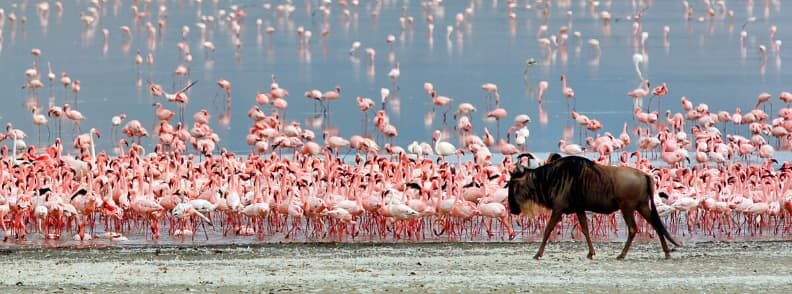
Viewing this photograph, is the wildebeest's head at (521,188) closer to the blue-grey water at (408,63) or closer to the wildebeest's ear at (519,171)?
the wildebeest's ear at (519,171)

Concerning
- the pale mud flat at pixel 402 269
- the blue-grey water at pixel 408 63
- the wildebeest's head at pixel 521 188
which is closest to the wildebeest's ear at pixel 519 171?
the wildebeest's head at pixel 521 188

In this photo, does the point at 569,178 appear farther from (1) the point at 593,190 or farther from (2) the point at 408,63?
(2) the point at 408,63

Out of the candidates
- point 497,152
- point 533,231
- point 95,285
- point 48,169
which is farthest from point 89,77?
point 95,285

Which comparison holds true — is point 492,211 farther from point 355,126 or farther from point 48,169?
point 355,126

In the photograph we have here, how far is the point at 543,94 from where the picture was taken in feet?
96.2

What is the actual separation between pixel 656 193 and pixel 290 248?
3.33 metres

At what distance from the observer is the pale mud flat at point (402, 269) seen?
9.35 metres

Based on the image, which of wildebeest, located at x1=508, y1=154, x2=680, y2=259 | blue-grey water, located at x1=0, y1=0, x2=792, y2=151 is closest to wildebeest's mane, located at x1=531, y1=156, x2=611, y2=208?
wildebeest, located at x1=508, y1=154, x2=680, y2=259

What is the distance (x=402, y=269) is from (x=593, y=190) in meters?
1.43

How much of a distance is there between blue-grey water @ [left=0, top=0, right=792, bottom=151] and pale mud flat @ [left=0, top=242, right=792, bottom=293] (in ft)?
32.5

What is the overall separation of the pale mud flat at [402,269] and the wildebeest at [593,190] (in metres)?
0.30

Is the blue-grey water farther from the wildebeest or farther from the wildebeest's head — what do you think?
the wildebeest

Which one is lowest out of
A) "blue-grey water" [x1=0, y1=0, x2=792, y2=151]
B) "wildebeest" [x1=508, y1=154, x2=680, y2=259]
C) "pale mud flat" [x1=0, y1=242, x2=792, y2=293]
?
"pale mud flat" [x1=0, y1=242, x2=792, y2=293]

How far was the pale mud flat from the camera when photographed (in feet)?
30.7
